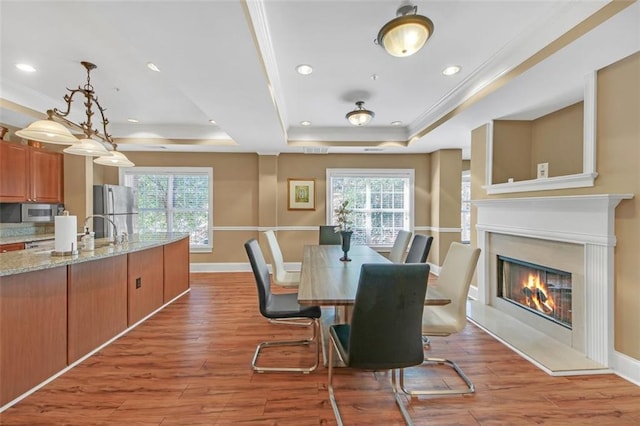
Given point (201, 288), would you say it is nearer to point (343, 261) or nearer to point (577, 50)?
point (343, 261)

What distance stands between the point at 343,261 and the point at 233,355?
1.30 m

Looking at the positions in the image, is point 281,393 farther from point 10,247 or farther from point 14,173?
point 14,173

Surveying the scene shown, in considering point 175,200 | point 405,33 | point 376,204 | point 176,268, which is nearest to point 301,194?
point 376,204

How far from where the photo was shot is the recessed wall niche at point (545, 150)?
7.54ft

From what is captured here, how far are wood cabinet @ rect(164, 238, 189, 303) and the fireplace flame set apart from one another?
4.35 m

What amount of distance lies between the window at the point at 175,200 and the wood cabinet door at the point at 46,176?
38.3 inches

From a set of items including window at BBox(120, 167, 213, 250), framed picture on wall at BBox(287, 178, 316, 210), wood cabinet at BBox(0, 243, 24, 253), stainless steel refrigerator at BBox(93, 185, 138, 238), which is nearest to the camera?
wood cabinet at BBox(0, 243, 24, 253)

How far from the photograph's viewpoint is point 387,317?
146 cm

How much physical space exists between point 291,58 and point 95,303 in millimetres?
2813

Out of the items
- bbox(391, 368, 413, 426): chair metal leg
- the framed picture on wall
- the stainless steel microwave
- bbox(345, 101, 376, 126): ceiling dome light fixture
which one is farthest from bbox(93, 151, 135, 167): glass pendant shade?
bbox(391, 368, 413, 426): chair metal leg

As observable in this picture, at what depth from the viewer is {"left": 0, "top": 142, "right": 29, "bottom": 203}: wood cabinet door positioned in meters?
3.85

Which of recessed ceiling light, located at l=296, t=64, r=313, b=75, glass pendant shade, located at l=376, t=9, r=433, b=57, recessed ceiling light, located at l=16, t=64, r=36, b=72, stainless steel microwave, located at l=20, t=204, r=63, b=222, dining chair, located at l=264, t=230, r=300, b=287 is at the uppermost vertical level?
recessed ceiling light, located at l=16, t=64, r=36, b=72

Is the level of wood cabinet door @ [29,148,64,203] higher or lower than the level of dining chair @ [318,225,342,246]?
higher

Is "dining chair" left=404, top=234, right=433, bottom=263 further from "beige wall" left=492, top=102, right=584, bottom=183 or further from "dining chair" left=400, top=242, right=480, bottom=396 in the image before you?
"beige wall" left=492, top=102, right=584, bottom=183
